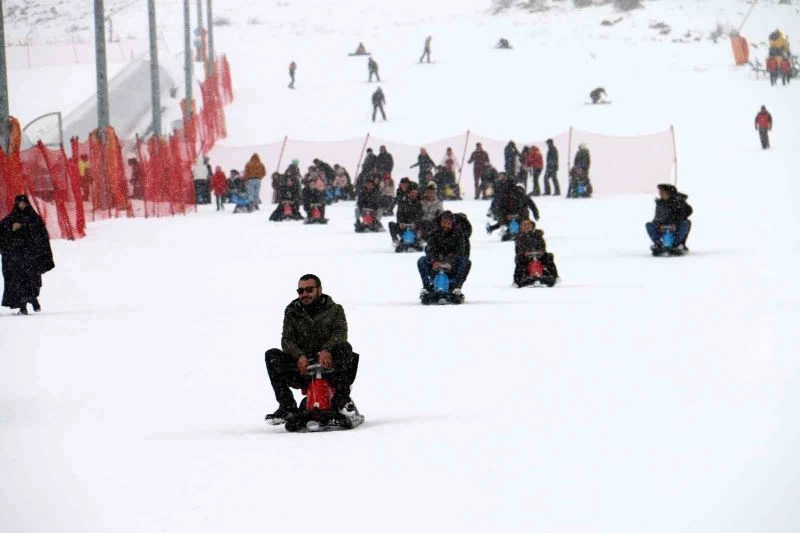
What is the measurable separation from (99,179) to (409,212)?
12887 millimetres

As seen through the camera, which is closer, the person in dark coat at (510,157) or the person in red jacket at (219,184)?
the person in red jacket at (219,184)

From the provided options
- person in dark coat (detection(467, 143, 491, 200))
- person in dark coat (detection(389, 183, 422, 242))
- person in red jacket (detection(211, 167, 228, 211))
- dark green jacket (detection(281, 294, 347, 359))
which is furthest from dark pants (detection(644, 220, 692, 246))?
person in red jacket (detection(211, 167, 228, 211))

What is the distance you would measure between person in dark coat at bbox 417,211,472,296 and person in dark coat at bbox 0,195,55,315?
166 inches

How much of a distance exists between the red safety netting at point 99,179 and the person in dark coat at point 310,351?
57.7 ft

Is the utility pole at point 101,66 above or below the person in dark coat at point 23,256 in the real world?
above

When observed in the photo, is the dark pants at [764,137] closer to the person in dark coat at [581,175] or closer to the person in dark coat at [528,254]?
the person in dark coat at [581,175]

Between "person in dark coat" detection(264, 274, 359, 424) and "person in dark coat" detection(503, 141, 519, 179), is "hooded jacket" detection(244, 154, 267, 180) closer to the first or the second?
"person in dark coat" detection(503, 141, 519, 179)

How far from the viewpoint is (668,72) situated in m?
77.8

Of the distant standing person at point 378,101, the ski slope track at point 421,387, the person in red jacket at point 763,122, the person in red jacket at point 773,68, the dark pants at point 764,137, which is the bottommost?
the ski slope track at point 421,387

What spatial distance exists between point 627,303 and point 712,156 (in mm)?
33868

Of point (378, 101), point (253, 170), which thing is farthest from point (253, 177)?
point (378, 101)

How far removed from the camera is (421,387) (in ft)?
41.8

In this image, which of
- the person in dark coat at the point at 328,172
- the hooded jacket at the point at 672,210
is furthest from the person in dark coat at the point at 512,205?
the person in dark coat at the point at 328,172

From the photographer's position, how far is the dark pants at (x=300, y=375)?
10.9 meters
